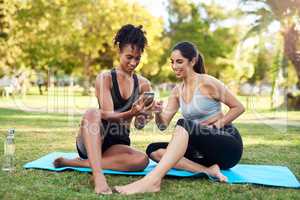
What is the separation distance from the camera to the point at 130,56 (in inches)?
167

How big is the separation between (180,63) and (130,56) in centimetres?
48

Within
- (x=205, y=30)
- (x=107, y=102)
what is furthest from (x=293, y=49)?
Result: (x=205, y=30)

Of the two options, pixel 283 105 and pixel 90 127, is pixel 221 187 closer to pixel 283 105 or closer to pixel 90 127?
pixel 90 127

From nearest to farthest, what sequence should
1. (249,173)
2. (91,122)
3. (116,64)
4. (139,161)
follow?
1. (91,122)
2. (139,161)
3. (249,173)
4. (116,64)

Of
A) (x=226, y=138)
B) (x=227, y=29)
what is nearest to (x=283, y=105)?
(x=226, y=138)

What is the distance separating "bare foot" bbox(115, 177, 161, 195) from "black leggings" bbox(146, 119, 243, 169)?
0.54m

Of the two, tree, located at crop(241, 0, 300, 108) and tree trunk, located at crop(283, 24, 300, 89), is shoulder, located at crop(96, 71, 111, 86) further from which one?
tree trunk, located at crop(283, 24, 300, 89)

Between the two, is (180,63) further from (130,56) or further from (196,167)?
(196,167)

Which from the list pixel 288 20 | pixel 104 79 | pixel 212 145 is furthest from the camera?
pixel 288 20

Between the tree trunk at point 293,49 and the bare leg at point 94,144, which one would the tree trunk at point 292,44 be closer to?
the tree trunk at point 293,49

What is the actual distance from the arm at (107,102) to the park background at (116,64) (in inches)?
23.6

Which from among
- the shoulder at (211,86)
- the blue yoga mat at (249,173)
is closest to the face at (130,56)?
the shoulder at (211,86)

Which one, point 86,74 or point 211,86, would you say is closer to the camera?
point 211,86

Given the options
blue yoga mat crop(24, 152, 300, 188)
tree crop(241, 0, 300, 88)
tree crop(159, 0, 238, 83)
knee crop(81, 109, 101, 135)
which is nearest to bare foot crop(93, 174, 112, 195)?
knee crop(81, 109, 101, 135)
